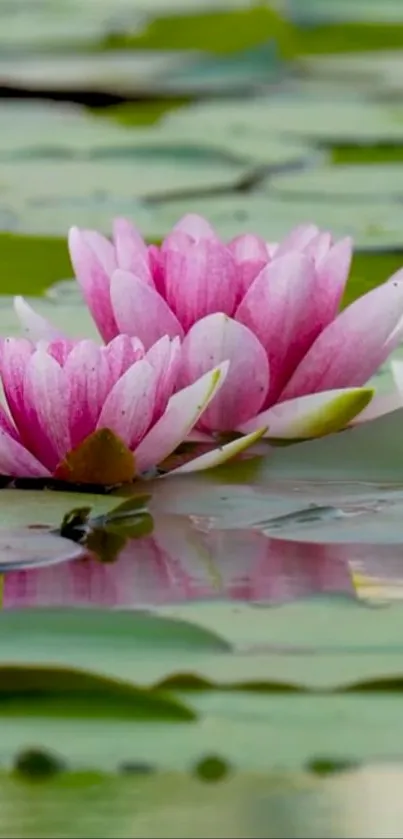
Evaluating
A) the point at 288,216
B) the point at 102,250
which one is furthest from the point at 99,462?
the point at 288,216

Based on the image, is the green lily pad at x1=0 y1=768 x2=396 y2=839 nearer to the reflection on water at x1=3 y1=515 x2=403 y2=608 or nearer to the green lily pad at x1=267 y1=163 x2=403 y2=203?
the reflection on water at x1=3 y1=515 x2=403 y2=608

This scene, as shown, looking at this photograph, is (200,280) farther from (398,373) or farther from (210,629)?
(210,629)

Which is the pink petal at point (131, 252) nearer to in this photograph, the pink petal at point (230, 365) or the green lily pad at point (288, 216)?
the pink petal at point (230, 365)

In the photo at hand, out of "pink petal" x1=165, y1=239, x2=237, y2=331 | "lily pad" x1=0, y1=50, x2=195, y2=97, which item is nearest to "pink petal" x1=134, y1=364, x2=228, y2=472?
"pink petal" x1=165, y1=239, x2=237, y2=331

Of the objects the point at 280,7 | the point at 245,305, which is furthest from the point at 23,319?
the point at 280,7

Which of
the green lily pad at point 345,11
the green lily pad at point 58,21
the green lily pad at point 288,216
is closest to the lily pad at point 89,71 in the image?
the green lily pad at point 58,21
